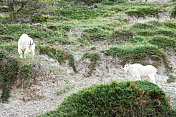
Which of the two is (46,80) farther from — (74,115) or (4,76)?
(74,115)

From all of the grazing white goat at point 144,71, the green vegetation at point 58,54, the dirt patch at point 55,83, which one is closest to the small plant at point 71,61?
the green vegetation at point 58,54

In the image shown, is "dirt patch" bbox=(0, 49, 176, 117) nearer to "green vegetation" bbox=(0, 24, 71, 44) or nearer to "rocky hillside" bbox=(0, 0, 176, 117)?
"rocky hillside" bbox=(0, 0, 176, 117)

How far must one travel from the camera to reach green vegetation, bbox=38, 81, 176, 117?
6.97m

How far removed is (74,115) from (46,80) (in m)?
5.15

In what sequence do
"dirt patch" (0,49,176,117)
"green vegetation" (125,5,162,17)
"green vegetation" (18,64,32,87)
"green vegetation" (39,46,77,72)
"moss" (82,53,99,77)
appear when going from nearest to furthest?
"dirt patch" (0,49,176,117) < "green vegetation" (18,64,32,87) < "green vegetation" (39,46,77,72) < "moss" (82,53,99,77) < "green vegetation" (125,5,162,17)

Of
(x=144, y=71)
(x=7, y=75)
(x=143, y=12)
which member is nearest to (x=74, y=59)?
(x=7, y=75)

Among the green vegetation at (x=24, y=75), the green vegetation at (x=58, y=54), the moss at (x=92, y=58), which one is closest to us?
the green vegetation at (x=24, y=75)

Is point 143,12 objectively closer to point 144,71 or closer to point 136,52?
point 136,52

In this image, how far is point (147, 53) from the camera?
15.3 m

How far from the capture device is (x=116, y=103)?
7059 mm

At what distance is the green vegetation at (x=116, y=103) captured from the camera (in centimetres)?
697

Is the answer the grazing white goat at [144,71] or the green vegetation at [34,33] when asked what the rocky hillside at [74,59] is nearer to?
the green vegetation at [34,33]

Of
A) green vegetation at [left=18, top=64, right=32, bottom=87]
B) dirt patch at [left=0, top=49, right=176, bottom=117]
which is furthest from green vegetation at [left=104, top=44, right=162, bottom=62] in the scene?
green vegetation at [left=18, top=64, right=32, bottom=87]

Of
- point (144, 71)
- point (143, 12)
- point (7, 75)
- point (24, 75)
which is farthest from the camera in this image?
point (143, 12)
